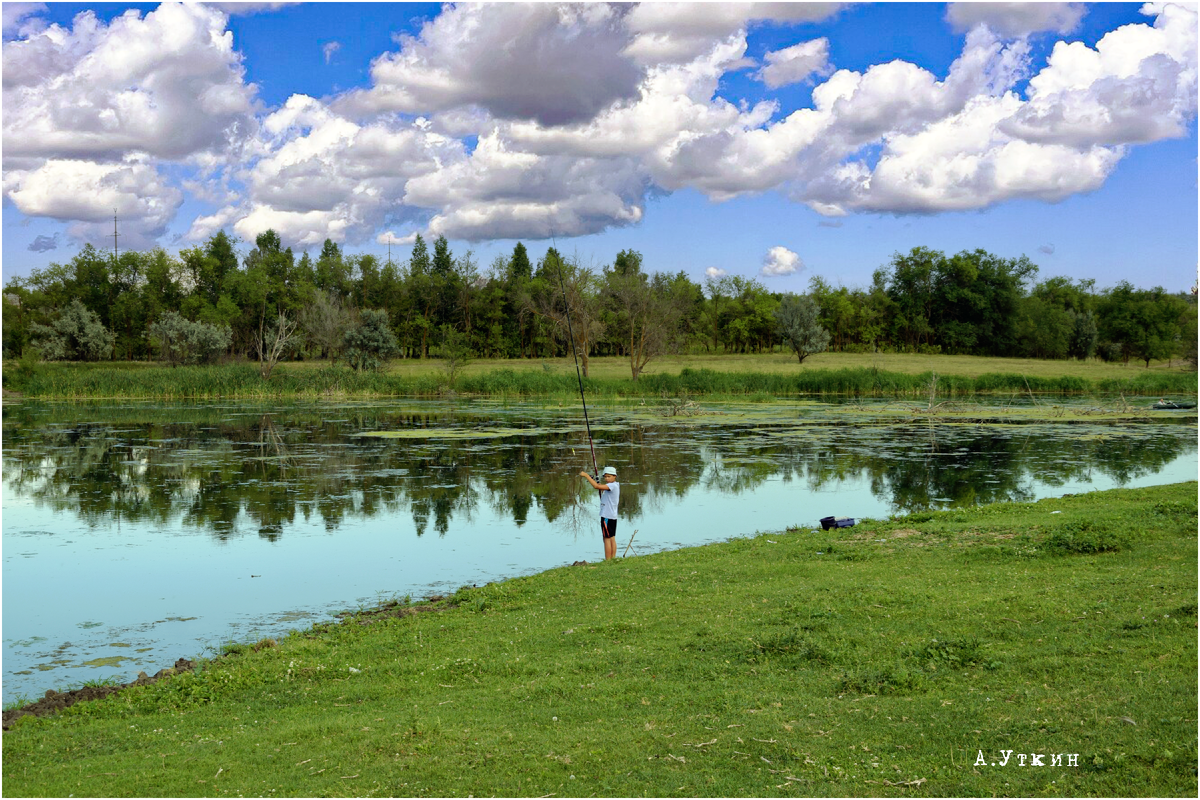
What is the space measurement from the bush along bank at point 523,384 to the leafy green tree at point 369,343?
9.61 metres

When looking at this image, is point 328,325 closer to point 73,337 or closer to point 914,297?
point 73,337

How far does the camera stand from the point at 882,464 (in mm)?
26219

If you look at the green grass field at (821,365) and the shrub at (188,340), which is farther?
the green grass field at (821,365)

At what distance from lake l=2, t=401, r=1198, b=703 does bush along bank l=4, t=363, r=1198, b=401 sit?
46.6ft

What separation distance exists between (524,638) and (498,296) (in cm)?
8479

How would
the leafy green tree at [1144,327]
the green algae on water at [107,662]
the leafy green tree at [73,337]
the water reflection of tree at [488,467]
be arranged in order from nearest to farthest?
the green algae on water at [107,662]
the water reflection of tree at [488,467]
the leafy green tree at [73,337]
the leafy green tree at [1144,327]

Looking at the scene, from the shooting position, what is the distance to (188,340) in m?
67.5

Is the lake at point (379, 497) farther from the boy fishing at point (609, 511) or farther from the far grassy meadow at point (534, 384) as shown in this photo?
the far grassy meadow at point (534, 384)

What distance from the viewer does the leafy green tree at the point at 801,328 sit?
85.9 metres

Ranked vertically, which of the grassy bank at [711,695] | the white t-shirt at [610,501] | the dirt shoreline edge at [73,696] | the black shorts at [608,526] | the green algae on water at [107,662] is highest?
the white t-shirt at [610,501]

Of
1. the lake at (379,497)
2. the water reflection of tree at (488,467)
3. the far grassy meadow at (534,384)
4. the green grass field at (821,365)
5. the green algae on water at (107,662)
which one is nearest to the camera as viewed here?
the green algae on water at (107,662)

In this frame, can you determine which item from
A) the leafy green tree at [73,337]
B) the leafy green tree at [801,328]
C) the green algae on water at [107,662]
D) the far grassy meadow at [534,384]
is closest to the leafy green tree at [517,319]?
the leafy green tree at [801,328]

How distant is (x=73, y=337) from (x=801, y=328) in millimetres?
63361

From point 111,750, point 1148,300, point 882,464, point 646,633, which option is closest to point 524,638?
point 646,633
